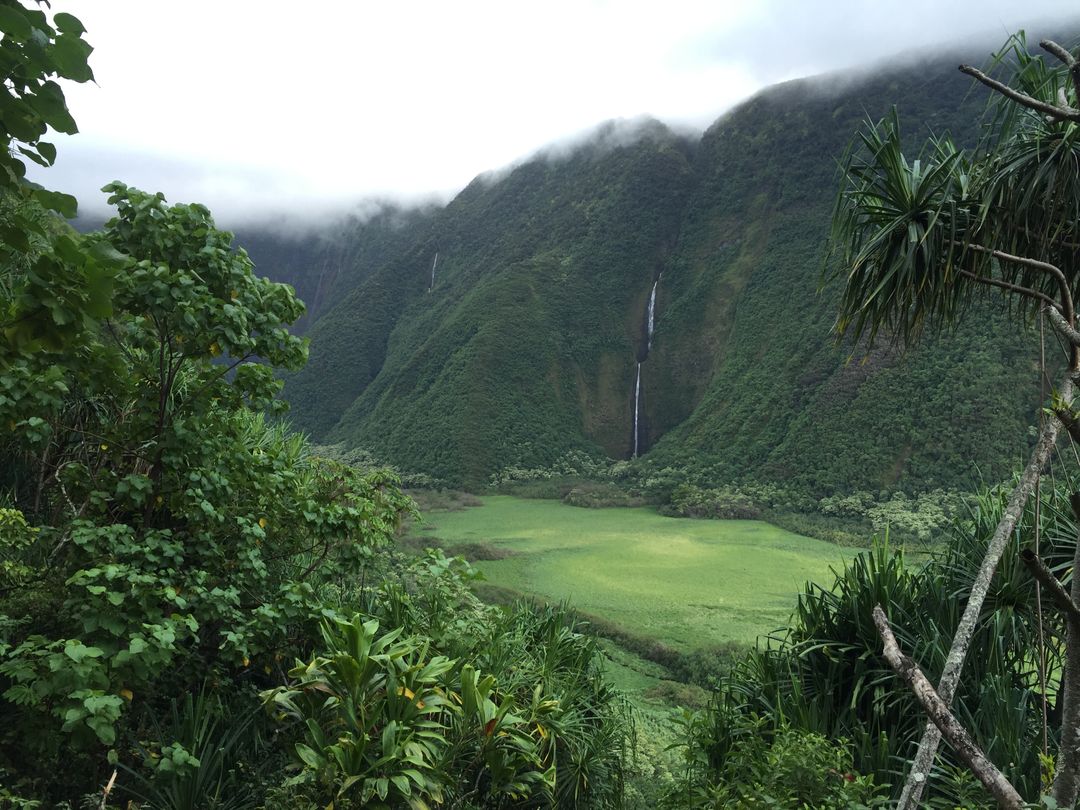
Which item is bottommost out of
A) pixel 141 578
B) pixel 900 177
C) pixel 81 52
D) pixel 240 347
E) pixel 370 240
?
pixel 141 578

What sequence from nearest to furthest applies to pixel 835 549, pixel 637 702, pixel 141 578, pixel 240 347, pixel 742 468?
pixel 141 578 < pixel 240 347 < pixel 637 702 < pixel 835 549 < pixel 742 468

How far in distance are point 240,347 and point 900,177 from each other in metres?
3.08

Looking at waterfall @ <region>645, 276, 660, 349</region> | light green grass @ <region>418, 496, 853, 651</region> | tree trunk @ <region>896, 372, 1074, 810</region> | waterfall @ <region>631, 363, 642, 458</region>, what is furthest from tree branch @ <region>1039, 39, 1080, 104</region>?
waterfall @ <region>645, 276, 660, 349</region>

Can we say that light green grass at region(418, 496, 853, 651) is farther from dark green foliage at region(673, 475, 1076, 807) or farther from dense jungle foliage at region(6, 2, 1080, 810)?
dense jungle foliage at region(6, 2, 1080, 810)

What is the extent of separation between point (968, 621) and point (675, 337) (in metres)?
42.4

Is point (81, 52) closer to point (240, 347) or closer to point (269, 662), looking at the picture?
point (240, 347)

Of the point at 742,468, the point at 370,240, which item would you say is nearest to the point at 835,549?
the point at 742,468

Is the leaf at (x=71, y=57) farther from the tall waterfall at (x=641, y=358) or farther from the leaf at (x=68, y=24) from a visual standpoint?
the tall waterfall at (x=641, y=358)

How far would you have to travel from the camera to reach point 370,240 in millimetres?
96125

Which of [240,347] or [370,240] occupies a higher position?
[370,240]

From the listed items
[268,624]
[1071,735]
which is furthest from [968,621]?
[268,624]

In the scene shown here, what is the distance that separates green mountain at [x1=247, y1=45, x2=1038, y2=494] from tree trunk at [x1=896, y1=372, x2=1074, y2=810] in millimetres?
19464

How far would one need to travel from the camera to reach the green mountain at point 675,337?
24.0 metres

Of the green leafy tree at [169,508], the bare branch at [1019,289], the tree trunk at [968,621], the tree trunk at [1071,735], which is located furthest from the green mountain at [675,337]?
the tree trunk at [1071,735]
